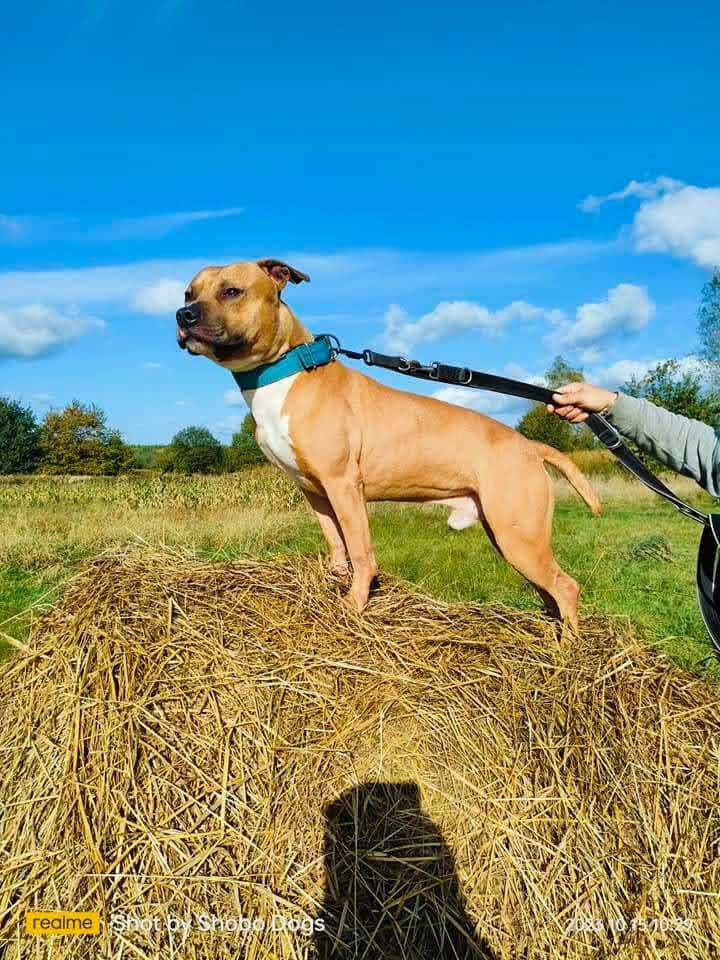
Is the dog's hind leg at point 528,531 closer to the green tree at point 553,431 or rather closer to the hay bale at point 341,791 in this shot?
the hay bale at point 341,791

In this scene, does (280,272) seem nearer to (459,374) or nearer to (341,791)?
(459,374)

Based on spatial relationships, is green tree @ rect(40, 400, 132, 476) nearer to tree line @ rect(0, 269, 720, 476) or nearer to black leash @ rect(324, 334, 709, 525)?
tree line @ rect(0, 269, 720, 476)

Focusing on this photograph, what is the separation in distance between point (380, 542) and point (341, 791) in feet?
28.0

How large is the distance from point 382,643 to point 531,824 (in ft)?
3.29

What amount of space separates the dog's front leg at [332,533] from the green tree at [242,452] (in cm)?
2965

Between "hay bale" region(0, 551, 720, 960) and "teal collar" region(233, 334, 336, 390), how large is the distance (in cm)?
123

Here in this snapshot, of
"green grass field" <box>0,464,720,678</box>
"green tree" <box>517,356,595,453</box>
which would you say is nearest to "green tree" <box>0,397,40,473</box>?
"green grass field" <box>0,464,720,678</box>

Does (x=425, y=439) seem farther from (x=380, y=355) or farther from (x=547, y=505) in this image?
(x=547, y=505)

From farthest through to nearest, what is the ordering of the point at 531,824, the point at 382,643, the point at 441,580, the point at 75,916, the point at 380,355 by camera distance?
1. the point at 441,580
2. the point at 380,355
3. the point at 382,643
4. the point at 531,824
5. the point at 75,916

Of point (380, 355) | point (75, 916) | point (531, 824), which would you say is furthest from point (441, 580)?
point (75, 916)

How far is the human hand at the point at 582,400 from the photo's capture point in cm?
345

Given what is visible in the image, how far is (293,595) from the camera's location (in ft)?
11.1

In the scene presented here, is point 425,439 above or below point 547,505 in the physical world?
above

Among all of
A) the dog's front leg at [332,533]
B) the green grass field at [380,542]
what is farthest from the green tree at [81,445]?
→ the dog's front leg at [332,533]
